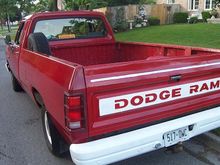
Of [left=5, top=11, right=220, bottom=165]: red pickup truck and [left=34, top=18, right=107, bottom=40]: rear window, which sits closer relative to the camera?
[left=5, top=11, right=220, bottom=165]: red pickup truck

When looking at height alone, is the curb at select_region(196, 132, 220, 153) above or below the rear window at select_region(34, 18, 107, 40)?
below

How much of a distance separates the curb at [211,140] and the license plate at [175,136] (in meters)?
1.09

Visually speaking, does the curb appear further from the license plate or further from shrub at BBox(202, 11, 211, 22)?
shrub at BBox(202, 11, 211, 22)

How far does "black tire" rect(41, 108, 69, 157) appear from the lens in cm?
389

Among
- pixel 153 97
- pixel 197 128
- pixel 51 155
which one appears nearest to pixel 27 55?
pixel 51 155

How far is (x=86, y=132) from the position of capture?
2.94m

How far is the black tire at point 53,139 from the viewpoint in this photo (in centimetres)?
389

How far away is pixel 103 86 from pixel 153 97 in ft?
1.90

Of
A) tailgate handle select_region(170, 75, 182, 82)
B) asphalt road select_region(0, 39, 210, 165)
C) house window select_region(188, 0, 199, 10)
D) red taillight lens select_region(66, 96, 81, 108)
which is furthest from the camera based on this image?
house window select_region(188, 0, 199, 10)

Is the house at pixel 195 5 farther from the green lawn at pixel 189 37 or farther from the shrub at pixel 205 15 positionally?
the green lawn at pixel 189 37

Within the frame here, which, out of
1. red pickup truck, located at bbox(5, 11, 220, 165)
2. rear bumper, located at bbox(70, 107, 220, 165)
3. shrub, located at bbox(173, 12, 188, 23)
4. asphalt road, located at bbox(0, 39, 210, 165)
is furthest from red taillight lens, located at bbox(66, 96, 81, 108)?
shrub, located at bbox(173, 12, 188, 23)

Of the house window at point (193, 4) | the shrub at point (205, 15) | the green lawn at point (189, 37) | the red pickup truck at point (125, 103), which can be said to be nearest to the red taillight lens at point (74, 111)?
the red pickup truck at point (125, 103)

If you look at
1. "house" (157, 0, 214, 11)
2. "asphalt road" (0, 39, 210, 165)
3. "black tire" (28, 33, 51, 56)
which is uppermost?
"house" (157, 0, 214, 11)

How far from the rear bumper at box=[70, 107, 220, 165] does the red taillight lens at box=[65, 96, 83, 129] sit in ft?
0.65
